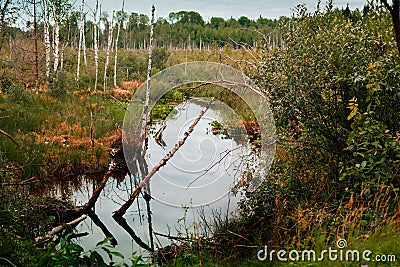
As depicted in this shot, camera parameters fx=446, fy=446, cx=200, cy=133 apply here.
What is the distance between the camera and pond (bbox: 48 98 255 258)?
17.8 feet

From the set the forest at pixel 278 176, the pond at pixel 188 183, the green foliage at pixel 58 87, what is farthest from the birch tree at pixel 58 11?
the pond at pixel 188 183

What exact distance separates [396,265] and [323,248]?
551 millimetres

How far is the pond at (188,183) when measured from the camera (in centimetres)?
544

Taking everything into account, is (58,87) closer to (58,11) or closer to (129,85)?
(129,85)

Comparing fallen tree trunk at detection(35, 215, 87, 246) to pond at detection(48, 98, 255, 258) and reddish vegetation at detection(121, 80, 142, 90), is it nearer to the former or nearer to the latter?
pond at detection(48, 98, 255, 258)

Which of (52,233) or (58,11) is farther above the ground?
(58,11)

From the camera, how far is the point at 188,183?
559cm

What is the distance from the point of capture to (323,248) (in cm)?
333

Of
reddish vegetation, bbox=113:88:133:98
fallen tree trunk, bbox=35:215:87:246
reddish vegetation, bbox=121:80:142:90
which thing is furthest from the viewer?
reddish vegetation, bbox=121:80:142:90

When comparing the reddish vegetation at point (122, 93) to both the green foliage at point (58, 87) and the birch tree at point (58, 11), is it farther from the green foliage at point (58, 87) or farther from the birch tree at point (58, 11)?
the green foliage at point (58, 87)

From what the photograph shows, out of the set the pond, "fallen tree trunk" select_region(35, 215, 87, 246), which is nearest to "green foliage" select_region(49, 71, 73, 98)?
the pond

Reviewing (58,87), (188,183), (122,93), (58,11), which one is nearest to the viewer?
(188,183)

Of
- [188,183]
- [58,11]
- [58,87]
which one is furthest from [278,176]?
[58,11]

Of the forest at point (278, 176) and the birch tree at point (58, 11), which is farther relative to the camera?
the birch tree at point (58, 11)
